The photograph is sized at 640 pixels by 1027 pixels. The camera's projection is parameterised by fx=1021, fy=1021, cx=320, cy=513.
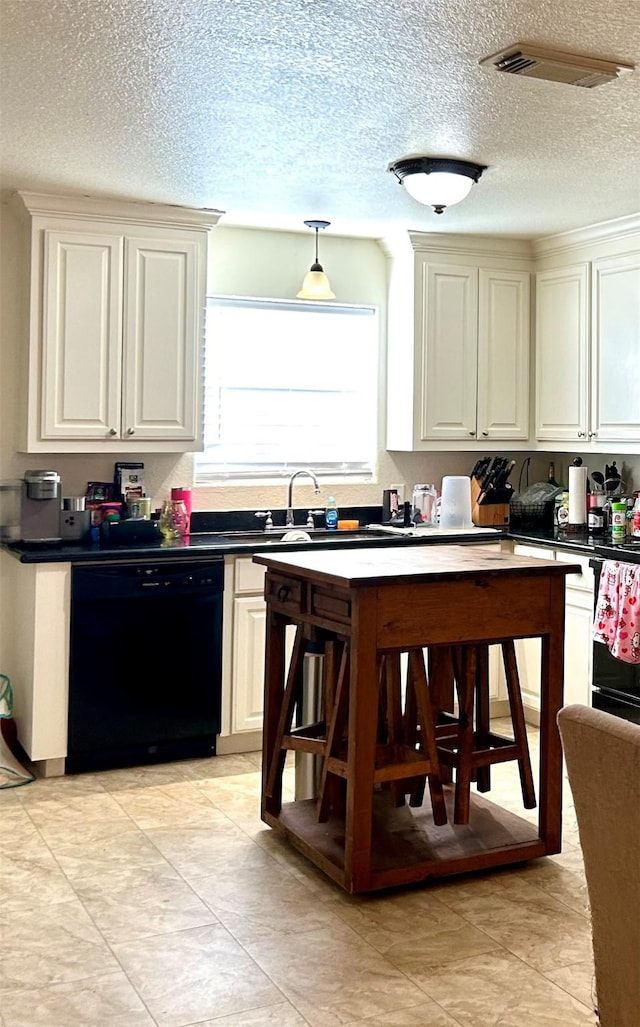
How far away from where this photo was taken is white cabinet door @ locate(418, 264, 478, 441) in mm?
5137

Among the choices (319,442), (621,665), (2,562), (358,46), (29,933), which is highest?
(358,46)

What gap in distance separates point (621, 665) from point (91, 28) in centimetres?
311

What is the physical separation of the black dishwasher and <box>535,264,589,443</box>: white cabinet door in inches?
77.1

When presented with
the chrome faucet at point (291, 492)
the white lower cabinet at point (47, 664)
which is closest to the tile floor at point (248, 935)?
the white lower cabinet at point (47, 664)

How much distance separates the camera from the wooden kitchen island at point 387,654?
2.95 metres

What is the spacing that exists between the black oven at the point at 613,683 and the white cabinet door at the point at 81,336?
2.26m

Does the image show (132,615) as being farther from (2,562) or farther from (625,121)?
(625,121)

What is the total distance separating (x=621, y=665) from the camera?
14.0 feet

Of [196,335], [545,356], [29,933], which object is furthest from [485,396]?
[29,933]

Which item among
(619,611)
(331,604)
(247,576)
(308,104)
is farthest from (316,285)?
(331,604)

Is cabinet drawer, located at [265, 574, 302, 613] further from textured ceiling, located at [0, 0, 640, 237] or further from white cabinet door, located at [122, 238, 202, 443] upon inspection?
textured ceiling, located at [0, 0, 640, 237]

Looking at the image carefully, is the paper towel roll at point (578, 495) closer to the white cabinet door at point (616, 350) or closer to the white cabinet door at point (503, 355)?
the white cabinet door at point (616, 350)

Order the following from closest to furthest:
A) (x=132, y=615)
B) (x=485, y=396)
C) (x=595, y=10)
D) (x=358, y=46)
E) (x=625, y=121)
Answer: (x=595, y=10) < (x=358, y=46) < (x=625, y=121) < (x=132, y=615) < (x=485, y=396)

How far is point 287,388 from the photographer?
17.0 feet
